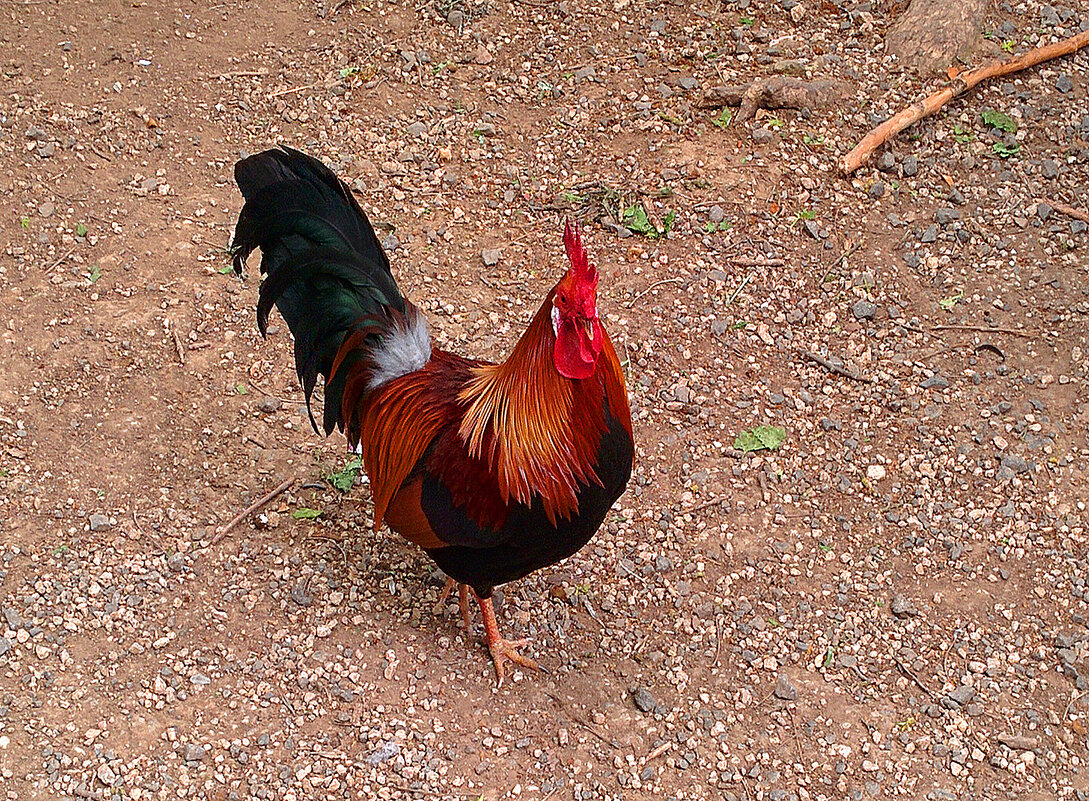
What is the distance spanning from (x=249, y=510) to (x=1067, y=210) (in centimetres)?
488

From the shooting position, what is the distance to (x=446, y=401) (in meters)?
→ 4.43

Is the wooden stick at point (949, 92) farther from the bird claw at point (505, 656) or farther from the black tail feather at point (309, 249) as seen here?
the bird claw at point (505, 656)

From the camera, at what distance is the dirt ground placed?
14.4ft

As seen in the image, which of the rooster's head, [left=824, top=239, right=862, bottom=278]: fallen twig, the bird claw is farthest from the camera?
[left=824, top=239, right=862, bottom=278]: fallen twig

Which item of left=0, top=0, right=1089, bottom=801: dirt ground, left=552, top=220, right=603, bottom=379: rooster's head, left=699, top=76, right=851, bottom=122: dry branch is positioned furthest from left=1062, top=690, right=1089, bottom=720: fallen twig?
left=699, top=76, right=851, bottom=122: dry branch

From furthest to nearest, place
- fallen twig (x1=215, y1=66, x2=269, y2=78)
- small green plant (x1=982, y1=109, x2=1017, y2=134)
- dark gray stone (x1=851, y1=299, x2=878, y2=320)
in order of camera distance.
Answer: fallen twig (x1=215, y1=66, x2=269, y2=78) → small green plant (x1=982, y1=109, x2=1017, y2=134) → dark gray stone (x1=851, y1=299, x2=878, y2=320)

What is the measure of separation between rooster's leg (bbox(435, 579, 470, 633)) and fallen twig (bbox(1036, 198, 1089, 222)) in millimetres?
4146

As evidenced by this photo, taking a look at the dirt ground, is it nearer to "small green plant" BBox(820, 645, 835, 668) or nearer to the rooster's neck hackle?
"small green plant" BBox(820, 645, 835, 668)

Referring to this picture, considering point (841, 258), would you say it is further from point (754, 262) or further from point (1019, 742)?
point (1019, 742)

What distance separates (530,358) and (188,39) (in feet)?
16.2

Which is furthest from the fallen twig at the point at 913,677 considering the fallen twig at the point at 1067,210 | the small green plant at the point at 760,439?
the fallen twig at the point at 1067,210

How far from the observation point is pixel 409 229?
6527 mm

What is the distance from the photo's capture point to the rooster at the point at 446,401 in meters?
4.02

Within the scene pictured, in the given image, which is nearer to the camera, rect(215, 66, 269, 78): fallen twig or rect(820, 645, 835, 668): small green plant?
rect(820, 645, 835, 668): small green plant
